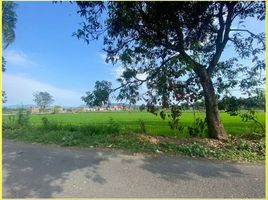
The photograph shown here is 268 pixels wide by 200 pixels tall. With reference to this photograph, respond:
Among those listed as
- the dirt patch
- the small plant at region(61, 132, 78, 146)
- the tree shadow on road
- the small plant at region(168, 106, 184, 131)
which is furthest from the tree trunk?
the small plant at region(61, 132, 78, 146)

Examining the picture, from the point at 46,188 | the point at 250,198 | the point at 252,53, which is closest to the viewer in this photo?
the point at 250,198

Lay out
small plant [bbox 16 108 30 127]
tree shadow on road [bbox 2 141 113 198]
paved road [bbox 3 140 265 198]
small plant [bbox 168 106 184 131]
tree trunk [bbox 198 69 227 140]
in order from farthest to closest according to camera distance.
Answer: small plant [bbox 16 108 30 127]
small plant [bbox 168 106 184 131]
tree trunk [bbox 198 69 227 140]
tree shadow on road [bbox 2 141 113 198]
paved road [bbox 3 140 265 198]

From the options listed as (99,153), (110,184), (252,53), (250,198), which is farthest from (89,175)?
(252,53)

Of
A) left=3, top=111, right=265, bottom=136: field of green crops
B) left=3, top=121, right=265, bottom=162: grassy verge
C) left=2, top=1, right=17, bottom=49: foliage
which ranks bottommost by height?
left=3, top=121, right=265, bottom=162: grassy verge

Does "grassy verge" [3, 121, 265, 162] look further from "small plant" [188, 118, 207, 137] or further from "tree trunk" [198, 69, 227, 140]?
"small plant" [188, 118, 207, 137]

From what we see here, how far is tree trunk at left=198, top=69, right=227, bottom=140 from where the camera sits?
30.6ft

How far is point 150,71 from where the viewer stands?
925 centimetres

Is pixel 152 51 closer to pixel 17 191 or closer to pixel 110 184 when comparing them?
pixel 110 184

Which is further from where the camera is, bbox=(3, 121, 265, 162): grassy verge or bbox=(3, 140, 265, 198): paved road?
bbox=(3, 121, 265, 162): grassy verge

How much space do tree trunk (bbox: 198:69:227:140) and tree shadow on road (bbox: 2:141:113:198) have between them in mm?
3959

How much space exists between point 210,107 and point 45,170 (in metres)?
5.56

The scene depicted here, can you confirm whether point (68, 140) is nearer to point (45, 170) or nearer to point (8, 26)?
point (45, 170)

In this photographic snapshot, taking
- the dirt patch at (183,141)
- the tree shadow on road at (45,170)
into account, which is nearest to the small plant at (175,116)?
the dirt patch at (183,141)

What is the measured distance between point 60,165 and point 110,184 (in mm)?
1468
